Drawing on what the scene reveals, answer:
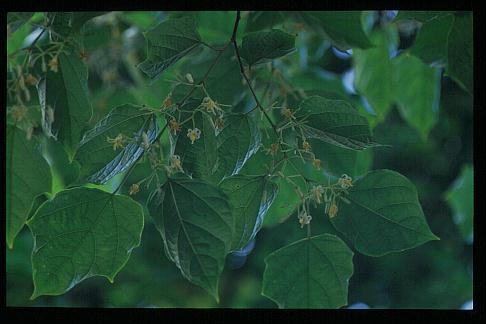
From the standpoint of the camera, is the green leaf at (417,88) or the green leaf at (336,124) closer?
the green leaf at (336,124)

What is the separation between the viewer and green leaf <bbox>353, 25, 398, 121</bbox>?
38.6 inches

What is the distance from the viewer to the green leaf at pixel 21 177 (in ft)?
2.34

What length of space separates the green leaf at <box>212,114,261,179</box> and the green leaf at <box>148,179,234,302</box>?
0.19 feet

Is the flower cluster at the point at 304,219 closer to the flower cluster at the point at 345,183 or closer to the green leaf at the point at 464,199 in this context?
the flower cluster at the point at 345,183

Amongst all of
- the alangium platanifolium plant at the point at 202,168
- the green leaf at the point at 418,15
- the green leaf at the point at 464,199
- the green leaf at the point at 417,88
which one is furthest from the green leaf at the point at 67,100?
the green leaf at the point at 464,199

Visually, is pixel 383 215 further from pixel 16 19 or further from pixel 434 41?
pixel 16 19

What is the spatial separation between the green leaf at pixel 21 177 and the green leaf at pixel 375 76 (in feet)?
1.48

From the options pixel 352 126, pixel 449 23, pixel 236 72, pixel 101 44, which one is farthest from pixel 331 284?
pixel 101 44

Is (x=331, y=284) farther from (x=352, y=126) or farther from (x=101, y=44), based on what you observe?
(x=101, y=44)

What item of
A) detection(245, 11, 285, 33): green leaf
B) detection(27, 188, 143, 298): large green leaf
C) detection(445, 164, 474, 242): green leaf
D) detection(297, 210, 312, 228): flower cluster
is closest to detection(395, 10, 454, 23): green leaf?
detection(245, 11, 285, 33): green leaf

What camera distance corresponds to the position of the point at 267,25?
2.59 feet

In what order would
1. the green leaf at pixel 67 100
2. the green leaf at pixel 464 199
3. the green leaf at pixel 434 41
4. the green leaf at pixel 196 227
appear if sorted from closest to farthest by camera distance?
1. the green leaf at pixel 196 227
2. the green leaf at pixel 67 100
3. the green leaf at pixel 434 41
4. the green leaf at pixel 464 199

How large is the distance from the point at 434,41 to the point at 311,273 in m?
0.34

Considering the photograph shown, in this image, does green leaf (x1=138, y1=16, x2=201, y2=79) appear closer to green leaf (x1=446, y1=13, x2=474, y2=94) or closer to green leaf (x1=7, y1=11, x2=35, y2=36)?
green leaf (x1=7, y1=11, x2=35, y2=36)
